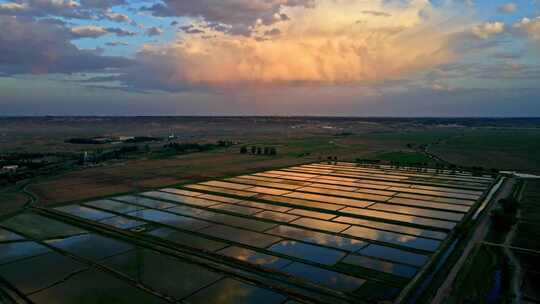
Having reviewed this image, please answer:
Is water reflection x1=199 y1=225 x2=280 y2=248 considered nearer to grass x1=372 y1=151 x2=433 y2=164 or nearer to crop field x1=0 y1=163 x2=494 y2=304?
crop field x1=0 y1=163 x2=494 y2=304

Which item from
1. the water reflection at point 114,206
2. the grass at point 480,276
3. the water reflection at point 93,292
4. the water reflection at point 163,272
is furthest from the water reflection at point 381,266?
the water reflection at point 114,206

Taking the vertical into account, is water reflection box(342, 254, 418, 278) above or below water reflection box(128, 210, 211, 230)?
above

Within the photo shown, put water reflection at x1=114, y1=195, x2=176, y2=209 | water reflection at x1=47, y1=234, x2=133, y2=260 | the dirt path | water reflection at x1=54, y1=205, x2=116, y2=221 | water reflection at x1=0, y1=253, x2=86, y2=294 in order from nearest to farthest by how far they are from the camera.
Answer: the dirt path, water reflection at x1=0, y1=253, x2=86, y2=294, water reflection at x1=47, y1=234, x2=133, y2=260, water reflection at x1=54, y1=205, x2=116, y2=221, water reflection at x1=114, y1=195, x2=176, y2=209

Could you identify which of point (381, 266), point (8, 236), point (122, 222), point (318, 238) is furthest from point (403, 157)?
point (8, 236)

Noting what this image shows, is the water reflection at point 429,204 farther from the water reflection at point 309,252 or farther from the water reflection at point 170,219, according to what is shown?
the water reflection at point 170,219

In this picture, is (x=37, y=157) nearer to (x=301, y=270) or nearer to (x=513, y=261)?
(x=301, y=270)

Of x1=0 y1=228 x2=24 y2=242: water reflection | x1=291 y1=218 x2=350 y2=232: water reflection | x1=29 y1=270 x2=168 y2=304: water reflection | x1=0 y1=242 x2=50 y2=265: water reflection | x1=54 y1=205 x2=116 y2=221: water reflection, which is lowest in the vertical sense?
x1=54 y1=205 x2=116 y2=221: water reflection

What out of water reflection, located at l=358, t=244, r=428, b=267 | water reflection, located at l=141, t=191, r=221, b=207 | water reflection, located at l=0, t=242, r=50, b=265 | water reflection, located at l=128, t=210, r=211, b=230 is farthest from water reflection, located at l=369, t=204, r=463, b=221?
water reflection, located at l=0, t=242, r=50, b=265

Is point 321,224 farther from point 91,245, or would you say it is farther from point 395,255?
point 91,245

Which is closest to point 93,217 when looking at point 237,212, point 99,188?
point 237,212

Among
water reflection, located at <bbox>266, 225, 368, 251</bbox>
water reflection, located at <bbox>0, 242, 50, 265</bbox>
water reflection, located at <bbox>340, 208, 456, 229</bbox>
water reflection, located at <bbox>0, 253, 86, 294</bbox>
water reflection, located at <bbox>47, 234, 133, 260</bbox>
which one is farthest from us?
water reflection, located at <bbox>340, 208, 456, 229</bbox>
